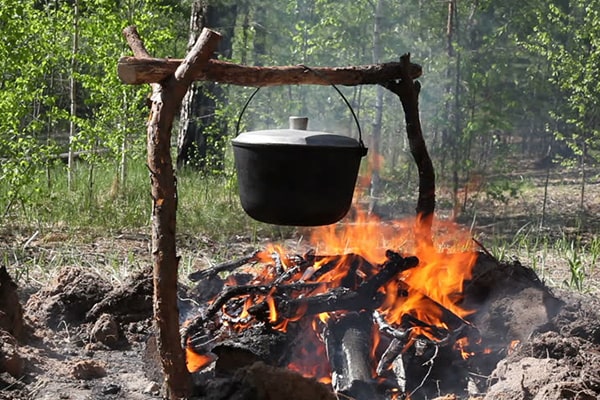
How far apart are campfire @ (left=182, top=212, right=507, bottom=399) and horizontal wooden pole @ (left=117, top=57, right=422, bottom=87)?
1.15m

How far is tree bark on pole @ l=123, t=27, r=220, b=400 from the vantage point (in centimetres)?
Answer: 327

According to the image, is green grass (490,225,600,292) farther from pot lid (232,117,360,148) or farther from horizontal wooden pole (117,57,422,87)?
pot lid (232,117,360,148)

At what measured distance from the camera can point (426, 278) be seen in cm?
442

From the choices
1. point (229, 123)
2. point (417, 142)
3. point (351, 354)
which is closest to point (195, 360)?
point (351, 354)

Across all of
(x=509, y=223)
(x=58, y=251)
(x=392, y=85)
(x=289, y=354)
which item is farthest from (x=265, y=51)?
(x=289, y=354)

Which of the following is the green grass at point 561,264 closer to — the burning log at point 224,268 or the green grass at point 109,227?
Result: the burning log at point 224,268

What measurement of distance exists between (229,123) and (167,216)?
794 centimetres

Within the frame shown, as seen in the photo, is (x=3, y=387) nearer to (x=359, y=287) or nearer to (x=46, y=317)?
(x=46, y=317)

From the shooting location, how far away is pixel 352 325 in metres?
3.97

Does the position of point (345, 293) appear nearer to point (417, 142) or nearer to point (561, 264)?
point (417, 142)

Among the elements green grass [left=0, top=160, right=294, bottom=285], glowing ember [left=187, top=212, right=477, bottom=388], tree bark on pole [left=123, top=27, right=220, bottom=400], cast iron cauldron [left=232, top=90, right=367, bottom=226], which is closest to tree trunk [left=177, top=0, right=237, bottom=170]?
green grass [left=0, top=160, right=294, bottom=285]

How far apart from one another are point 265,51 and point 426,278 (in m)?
15.5

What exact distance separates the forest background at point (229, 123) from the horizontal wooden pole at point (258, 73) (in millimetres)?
2490

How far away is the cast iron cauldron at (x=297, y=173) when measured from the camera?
3361 mm
